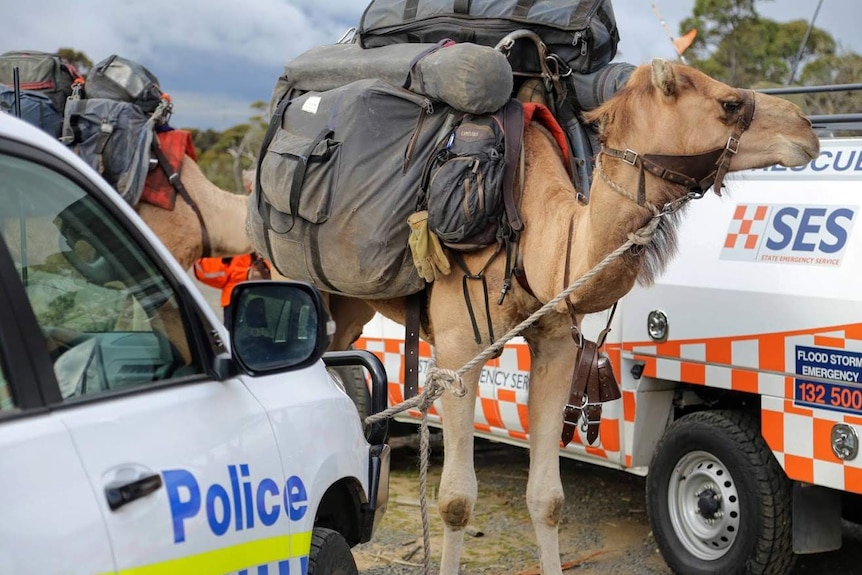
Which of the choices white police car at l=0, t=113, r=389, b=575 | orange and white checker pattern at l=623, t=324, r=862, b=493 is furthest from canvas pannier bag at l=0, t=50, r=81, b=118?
white police car at l=0, t=113, r=389, b=575

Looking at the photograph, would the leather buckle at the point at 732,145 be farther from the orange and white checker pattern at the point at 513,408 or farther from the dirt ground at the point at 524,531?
the dirt ground at the point at 524,531

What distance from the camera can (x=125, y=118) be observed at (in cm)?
738

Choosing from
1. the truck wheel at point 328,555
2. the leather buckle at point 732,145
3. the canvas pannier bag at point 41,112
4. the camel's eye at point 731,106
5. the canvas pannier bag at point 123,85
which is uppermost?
the canvas pannier bag at point 123,85

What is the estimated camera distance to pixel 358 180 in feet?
16.4

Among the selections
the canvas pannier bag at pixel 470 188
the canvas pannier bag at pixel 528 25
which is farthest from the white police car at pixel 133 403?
the canvas pannier bag at pixel 528 25

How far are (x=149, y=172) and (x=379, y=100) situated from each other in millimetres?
3026

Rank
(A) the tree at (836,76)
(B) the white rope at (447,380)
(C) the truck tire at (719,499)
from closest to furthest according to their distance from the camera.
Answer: (B) the white rope at (447,380) < (C) the truck tire at (719,499) < (A) the tree at (836,76)

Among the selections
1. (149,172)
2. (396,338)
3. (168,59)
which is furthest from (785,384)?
(168,59)

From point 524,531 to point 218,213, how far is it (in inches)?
122

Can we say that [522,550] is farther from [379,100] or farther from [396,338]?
[379,100]

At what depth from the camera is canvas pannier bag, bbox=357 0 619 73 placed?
5.04 metres

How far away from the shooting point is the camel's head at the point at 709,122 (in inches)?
155

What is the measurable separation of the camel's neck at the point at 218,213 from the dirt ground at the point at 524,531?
2.06 m

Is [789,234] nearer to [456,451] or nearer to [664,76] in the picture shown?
[664,76]
